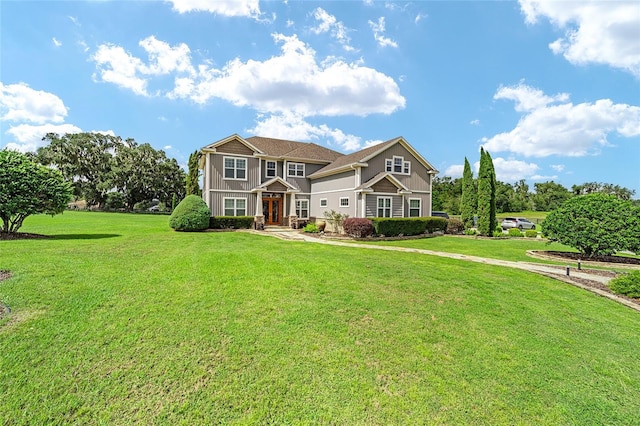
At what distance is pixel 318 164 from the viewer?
26.1 m

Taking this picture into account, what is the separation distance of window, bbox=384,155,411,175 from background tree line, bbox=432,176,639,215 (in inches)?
1247

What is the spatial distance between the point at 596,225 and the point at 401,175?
12.4 meters

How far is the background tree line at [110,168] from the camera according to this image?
4760 centimetres

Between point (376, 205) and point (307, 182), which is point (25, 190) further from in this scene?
point (376, 205)

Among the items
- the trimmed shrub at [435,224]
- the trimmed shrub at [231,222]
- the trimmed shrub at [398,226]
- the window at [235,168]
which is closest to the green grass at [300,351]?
the trimmed shrub at [398,226]

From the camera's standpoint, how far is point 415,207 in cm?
2319

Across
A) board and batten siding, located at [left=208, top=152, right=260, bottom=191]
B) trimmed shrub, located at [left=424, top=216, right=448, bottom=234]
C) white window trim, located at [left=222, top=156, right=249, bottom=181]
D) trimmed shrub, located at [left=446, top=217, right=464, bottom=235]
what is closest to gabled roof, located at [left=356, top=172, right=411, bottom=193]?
trimmed shrub, located at [left=424, top=216, right=448, bottom=234]

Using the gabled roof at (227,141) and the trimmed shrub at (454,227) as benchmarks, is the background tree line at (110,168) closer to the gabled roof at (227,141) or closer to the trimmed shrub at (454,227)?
the gabled roof at (227,141)

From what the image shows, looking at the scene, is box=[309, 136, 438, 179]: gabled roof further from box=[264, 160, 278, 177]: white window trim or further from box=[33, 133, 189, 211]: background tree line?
box=[33, 133, 189, 211]: background tree line

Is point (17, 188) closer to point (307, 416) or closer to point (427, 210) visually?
point (307, 416)

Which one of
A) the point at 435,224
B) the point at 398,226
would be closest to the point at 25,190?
the point at 398,226

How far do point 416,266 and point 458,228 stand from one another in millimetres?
16353

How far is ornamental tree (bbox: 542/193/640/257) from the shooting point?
11352 millimetres

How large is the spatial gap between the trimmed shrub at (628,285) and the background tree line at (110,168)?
49.8 meters
